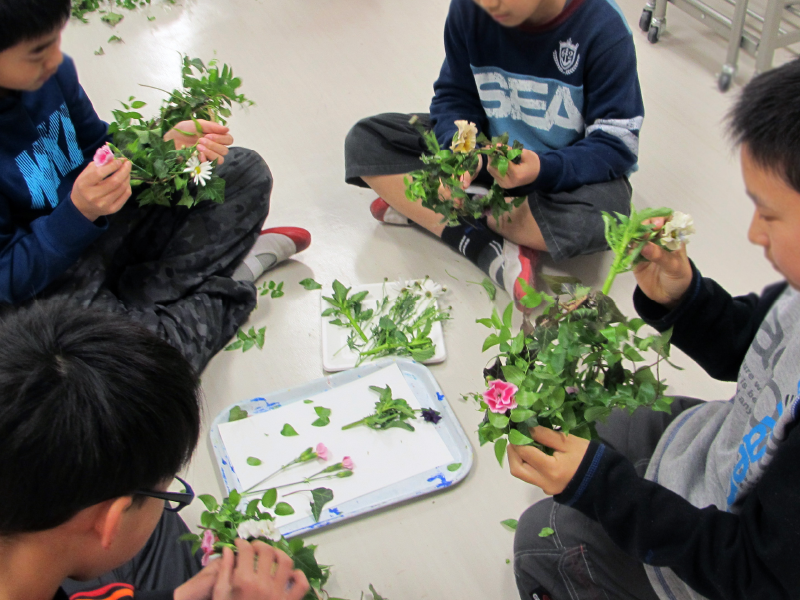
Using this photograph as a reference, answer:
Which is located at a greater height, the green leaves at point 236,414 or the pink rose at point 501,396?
the pink rose at point 501,396

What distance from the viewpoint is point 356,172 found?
5.32ft

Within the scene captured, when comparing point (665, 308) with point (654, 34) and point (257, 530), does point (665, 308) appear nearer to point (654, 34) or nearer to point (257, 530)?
point (257, 530)

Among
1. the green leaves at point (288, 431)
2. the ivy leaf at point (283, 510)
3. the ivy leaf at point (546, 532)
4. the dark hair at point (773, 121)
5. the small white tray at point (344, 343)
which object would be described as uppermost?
the dark hair at point (773, 121)

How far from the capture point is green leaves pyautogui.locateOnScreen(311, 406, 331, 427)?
4.15 ft

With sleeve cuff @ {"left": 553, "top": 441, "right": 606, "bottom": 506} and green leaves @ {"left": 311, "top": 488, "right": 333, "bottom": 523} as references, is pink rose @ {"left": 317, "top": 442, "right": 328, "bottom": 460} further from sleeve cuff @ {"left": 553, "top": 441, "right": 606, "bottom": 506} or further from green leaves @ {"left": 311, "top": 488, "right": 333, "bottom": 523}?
sleeve cuff @ {"left": 553, "top": 441, "right": 606, "bottom": 506}

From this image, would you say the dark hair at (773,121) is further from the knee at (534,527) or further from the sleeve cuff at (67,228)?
the sleeve cuff at (67,228)

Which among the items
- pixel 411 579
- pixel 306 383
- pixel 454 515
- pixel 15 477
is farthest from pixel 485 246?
pixel 15 477

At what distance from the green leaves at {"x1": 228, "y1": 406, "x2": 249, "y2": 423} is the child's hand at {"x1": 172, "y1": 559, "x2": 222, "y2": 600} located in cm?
50

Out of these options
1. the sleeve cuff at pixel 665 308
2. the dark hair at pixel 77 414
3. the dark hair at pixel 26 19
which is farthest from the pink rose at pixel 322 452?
→ the dark hair at pixel 26 19

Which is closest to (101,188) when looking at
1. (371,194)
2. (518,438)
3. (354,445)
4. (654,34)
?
(354,445)

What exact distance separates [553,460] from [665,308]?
296 mm

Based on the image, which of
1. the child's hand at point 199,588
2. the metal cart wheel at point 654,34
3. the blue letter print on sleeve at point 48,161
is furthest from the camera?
the metal cart wheel at point 654,34

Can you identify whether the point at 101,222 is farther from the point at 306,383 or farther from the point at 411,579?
the point at 411,579

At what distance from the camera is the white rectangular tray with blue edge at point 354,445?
3.85 feet
